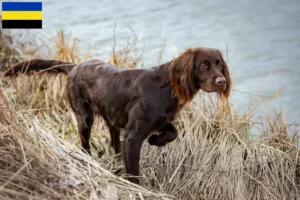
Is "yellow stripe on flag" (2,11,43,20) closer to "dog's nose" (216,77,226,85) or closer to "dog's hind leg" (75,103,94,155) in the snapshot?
"dog's hind leg" (75,103,94,155)

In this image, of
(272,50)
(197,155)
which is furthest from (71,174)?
(272,50)

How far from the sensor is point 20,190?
2760 mm

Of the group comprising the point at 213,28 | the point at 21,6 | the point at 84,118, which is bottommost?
the point at 84,118

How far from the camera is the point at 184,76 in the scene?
3.81 meters

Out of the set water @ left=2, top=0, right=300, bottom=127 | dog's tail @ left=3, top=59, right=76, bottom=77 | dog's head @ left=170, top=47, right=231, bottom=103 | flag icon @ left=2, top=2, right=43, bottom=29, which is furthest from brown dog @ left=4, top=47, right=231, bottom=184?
flag icon @ left=2, top=2, right=43, bottom=29

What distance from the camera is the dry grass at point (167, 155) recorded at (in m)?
3.12

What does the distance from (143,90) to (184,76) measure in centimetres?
31

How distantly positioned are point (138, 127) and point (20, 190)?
129 centimetres

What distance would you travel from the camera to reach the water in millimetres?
7809

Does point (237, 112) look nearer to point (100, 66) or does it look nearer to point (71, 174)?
point (100, 66)

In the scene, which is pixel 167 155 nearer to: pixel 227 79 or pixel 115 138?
pixel 115 138

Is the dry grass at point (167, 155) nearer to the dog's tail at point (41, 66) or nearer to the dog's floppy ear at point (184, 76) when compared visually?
the dog's tail at point (41, 66)

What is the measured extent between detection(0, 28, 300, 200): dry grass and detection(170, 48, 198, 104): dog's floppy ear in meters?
0.63

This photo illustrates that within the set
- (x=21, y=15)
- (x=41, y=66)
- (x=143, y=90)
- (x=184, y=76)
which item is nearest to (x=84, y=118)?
(x=41, y=66)
